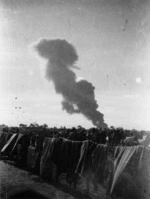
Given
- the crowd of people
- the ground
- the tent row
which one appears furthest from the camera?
the crowd of people

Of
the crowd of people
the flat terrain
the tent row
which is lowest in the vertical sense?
the flat terrain

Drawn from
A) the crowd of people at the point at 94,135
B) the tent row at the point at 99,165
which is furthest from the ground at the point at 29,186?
the crowd of people at the point at 94,135

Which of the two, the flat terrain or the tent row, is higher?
the tent row

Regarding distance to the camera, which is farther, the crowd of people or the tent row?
the crowd of people

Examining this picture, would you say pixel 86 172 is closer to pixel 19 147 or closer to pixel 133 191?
pixel 133 191

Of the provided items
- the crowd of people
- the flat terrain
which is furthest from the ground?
the crowd of people

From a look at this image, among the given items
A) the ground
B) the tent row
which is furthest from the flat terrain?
the tent row

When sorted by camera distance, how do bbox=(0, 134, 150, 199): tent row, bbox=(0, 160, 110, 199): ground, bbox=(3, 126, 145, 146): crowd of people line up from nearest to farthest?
bbox=(0, 134, 150, 199): tent row → bbox=(0, 160, 110, 199): ground → bbox=(3, 126, 145, 146): crowd of people

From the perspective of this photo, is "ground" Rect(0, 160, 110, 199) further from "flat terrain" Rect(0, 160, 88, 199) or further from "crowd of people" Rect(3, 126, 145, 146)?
"crowd of people" Rect(3, 126, 145, 146)

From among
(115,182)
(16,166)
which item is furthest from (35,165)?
(115,182)

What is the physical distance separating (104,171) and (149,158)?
2.36 metres

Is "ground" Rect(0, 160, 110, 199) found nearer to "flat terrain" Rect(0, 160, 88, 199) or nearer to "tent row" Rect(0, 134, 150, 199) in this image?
"flat terrain" Rect(0, 160, 88, 199)

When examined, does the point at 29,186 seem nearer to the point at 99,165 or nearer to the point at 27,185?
the point at 27,185

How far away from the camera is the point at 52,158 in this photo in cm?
1166
